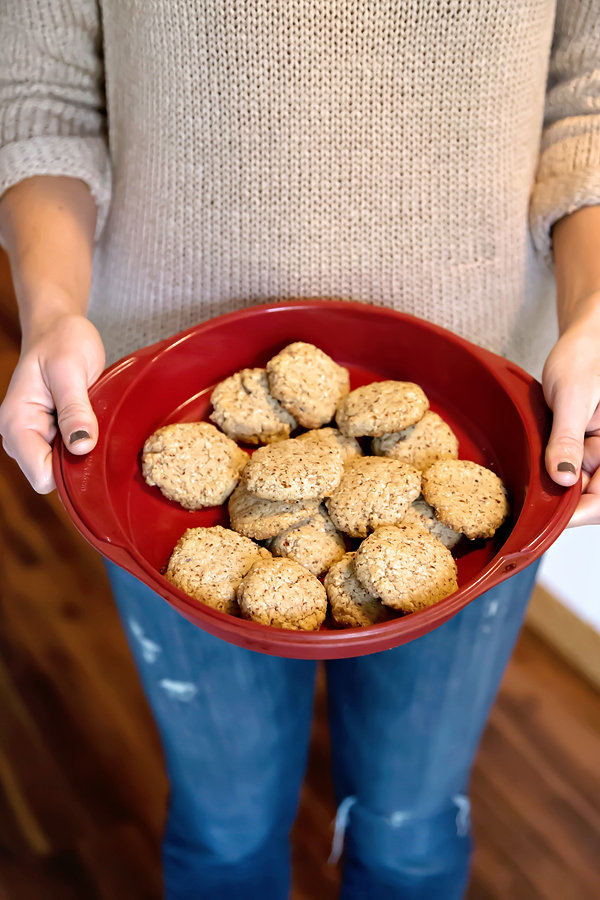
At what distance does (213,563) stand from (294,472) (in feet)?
0.36

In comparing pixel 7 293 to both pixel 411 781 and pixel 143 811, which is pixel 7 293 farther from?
pixel 411 781

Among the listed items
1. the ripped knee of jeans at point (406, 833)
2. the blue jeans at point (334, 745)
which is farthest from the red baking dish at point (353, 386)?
the ripped knee of jeans at point (406, 833)

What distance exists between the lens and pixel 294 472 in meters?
0.71

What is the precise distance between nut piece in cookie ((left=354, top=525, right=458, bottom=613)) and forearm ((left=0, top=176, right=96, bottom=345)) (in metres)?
0.38

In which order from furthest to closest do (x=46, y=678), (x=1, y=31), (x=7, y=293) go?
1. (x=7, y=293)
2. (x=46, y=678)
3. (x=1, y=31)

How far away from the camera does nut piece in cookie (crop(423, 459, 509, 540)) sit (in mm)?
700

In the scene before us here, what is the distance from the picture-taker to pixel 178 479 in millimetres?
743

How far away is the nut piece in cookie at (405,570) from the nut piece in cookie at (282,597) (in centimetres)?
5

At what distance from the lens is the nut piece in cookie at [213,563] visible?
0.68 m

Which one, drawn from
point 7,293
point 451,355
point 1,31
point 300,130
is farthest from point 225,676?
point 7,293

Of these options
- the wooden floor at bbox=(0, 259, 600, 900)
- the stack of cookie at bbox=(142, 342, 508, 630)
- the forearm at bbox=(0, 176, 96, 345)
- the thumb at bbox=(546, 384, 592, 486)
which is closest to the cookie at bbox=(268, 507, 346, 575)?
the stack of cookie at bbox=(142, 342, 508, 630)

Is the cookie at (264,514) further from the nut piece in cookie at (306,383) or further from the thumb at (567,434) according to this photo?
the thumb at (567,434)

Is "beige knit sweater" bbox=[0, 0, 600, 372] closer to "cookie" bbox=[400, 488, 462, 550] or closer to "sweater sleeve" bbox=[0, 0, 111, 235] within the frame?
"sweater sleeve" bbox=[0, 0, 111, 235]

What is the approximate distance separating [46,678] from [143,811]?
326mm
